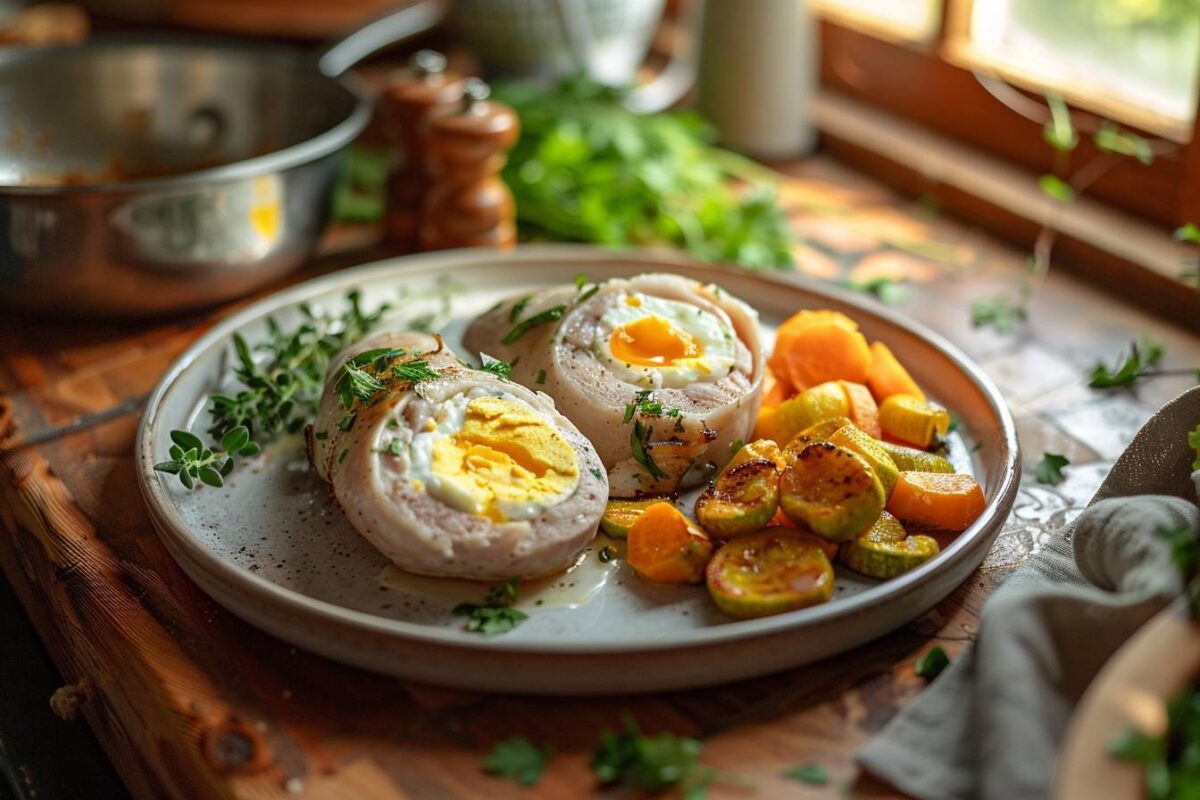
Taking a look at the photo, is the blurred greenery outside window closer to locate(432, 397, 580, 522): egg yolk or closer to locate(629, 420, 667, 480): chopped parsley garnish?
locate(629, 420, 667, 480): chopped parsley garnish

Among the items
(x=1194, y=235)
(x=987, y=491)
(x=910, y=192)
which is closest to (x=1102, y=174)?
(x=910, y=192)

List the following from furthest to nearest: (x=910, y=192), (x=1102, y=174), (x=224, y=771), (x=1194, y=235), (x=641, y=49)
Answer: (x=641, y=49)
(x=910, y=192)
(x=1102, y=174)
(x=1194, y=235)
(x=224, y=771)

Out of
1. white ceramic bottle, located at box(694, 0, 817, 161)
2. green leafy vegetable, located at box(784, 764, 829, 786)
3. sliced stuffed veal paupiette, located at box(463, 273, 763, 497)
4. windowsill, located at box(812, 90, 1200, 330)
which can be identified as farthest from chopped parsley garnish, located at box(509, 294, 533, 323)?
white ceramic bottle, located at box(694, 0, 817, 161)

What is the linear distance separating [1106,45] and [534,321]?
167 centimetres

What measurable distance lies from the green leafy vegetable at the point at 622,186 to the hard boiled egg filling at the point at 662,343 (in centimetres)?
66

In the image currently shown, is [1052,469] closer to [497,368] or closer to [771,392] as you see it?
[771,392]

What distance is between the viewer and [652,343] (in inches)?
72.2

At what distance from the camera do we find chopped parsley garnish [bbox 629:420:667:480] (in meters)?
1.70

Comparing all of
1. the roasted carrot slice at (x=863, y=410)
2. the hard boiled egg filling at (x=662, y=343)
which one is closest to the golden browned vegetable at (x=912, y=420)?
the roasted carrot slice at (x=863, y=410)

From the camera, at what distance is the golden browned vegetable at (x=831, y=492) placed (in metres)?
1.49

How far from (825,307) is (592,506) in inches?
32.3

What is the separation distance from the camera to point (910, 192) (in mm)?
2996

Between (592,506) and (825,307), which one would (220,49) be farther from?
(592,506)

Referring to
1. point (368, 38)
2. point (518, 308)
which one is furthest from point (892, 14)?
point (518, 308)
